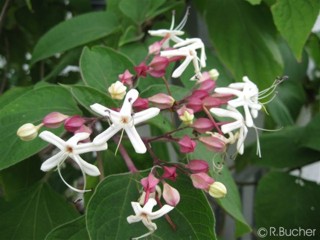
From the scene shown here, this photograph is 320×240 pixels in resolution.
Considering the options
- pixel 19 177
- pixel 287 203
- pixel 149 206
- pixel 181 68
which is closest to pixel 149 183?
pixel 149 206

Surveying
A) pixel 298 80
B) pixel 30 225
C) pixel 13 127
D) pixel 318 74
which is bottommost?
pixel 318 74

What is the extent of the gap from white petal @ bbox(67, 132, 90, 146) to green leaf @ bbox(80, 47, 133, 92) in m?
0.10

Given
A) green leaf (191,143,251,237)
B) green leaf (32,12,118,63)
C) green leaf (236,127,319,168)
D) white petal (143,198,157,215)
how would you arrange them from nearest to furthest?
white petal (143,198,157,215), green leaf (191,143,251,237), green leaf (32,12,118,63), green leaf (236,127,319,168)

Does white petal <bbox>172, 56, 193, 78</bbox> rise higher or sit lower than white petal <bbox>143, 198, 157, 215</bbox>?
higher

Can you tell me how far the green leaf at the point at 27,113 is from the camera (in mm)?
433

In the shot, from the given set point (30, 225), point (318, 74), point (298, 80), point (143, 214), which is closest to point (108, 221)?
point (143, 214)

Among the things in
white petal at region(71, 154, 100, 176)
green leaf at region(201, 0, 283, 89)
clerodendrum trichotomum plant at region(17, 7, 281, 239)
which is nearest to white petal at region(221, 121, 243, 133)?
clerodendrum trichotomum plant at region(17, 7, 281, 239)

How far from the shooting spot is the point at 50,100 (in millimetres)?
462

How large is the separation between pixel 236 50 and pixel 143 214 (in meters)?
0.34

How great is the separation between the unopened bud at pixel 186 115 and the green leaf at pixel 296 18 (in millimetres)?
204

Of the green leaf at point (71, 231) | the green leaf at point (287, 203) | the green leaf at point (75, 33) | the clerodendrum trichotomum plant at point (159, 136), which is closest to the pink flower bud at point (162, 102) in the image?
the clerodendrum trichotomum plant at point (159, 136)

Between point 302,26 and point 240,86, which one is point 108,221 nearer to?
point 240,86

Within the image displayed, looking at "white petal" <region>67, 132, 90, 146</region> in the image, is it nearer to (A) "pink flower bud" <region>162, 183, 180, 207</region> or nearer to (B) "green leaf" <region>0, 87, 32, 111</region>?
(A) "pink flower bud" <region>162, 183, 180, 207</region>

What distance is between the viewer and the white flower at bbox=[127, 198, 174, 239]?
37 cm
